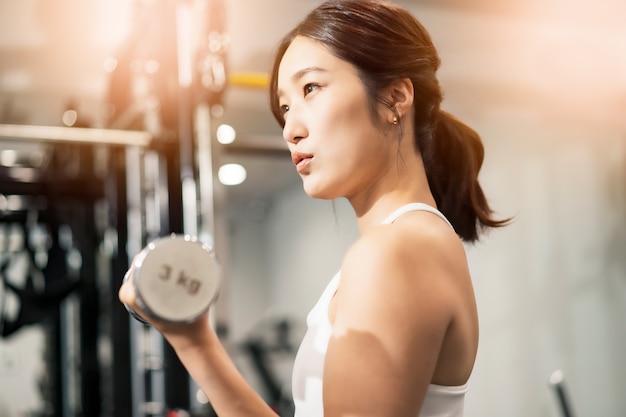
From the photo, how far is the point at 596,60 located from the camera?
12.7ft

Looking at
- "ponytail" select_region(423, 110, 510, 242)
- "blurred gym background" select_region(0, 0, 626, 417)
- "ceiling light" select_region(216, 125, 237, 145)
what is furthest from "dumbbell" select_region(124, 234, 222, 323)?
"ceiling light" select_region(216, 125, 237, 145)

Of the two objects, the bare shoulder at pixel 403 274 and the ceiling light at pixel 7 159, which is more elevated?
the ceiling light at pixel 7 159

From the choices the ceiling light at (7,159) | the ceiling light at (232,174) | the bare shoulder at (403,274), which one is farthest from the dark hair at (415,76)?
the ceiling light at (232,174)

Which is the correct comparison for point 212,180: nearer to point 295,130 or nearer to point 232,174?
point 295,130

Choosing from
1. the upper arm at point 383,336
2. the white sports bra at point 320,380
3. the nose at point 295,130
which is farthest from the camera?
the nose at point 295,130

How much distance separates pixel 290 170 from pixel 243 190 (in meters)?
0.56

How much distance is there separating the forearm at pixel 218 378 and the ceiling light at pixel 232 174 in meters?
5.28

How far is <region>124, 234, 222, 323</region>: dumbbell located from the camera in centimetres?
85

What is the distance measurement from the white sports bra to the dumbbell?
0.15m

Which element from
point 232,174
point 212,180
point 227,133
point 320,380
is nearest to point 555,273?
point 212,180

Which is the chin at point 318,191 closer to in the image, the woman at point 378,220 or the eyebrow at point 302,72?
the woman at point 378,220

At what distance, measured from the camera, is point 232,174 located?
6523 mm

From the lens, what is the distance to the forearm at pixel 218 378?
0.99m

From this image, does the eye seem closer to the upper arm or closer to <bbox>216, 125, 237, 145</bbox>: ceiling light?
the upper arm
